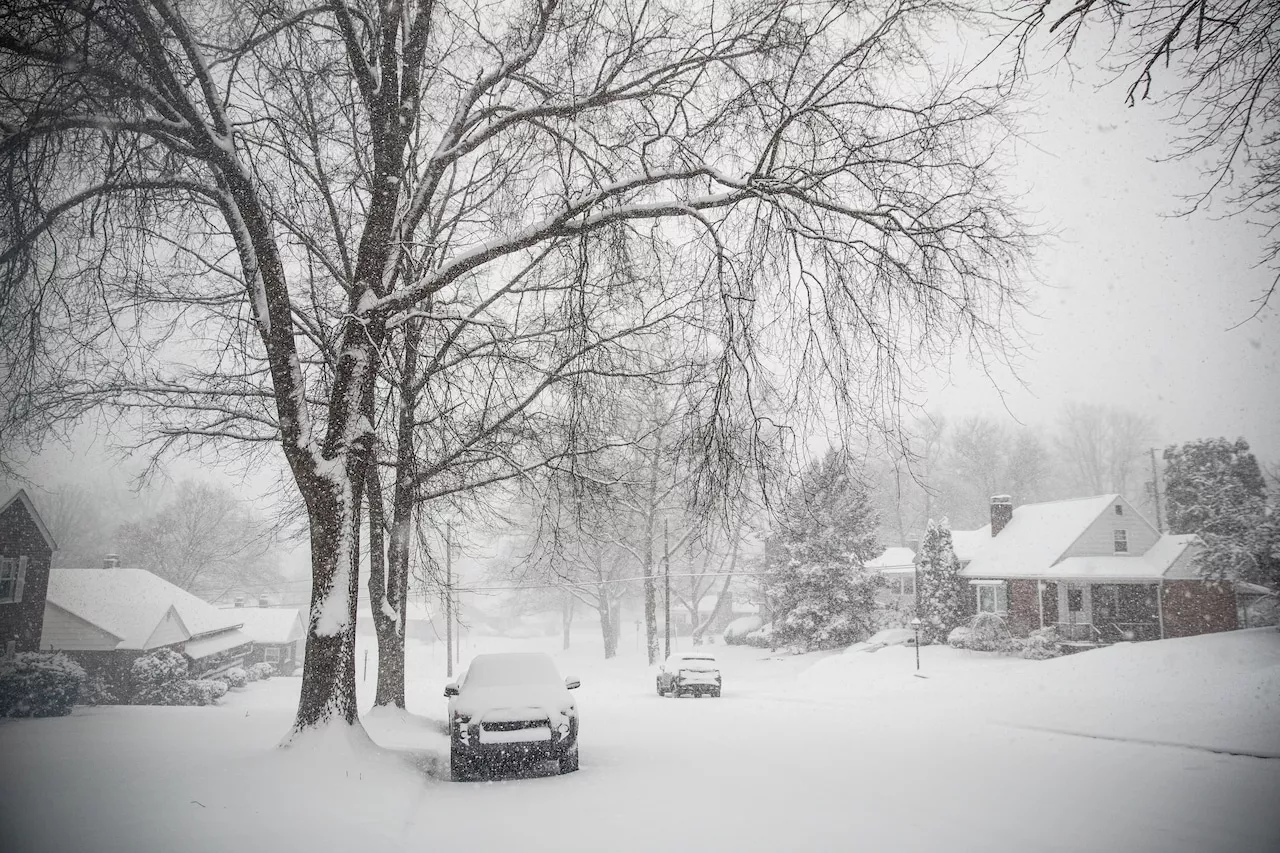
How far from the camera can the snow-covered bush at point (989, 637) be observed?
26.2 metres

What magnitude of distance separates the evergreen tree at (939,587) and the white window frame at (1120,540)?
20.6 feet

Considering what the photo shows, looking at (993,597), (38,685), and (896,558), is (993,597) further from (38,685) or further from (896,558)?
(38,685)

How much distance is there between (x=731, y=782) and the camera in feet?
26.1

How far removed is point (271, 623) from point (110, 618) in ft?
55.8

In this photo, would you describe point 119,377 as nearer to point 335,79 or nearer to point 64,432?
point 64,432

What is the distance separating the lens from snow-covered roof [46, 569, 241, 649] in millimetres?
24984

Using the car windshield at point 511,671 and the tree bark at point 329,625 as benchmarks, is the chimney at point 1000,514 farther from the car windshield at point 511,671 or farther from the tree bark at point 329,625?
the tree bark at point 329,625

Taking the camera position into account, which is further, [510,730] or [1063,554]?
[1063,554]

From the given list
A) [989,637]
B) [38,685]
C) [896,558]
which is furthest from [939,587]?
[38,685]

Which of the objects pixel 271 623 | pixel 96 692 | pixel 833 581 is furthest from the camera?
pixel 271 623

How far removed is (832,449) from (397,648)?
10.4 m

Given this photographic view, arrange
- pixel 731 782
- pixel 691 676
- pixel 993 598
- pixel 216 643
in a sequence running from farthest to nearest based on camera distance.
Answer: pixel 216 643
pixel 993 598
pixel 691 676
pixel 731 782

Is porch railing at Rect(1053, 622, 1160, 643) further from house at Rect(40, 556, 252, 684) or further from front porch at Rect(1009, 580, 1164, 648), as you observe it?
house at Rect(40, 556, 252, 684)

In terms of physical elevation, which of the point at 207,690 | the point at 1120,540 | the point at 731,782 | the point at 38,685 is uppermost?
the point at 1120,540
